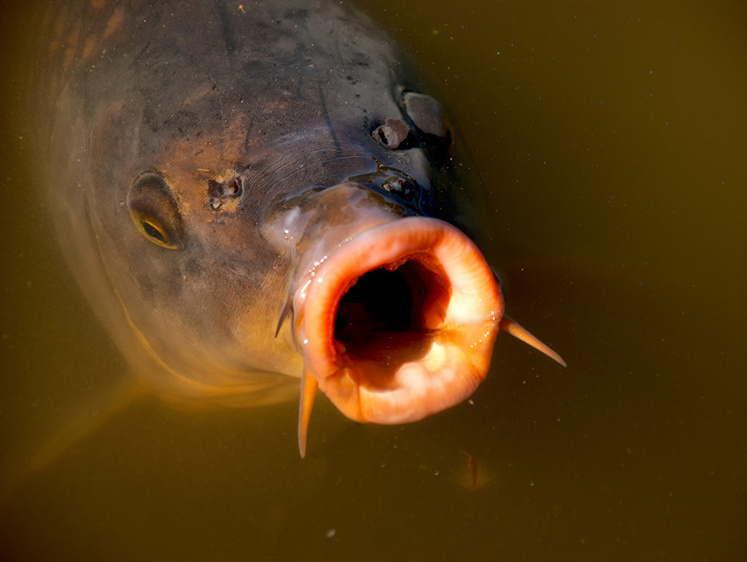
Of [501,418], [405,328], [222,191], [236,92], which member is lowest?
[501,418]

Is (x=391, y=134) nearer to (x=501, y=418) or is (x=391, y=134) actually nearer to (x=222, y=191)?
(x=222, y=191)

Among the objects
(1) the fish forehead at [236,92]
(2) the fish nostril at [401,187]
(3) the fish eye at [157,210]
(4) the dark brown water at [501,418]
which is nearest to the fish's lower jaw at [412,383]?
(2) the fish nostril at [401,187]

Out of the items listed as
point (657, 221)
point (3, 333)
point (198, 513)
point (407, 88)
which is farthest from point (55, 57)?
point (657, 221)

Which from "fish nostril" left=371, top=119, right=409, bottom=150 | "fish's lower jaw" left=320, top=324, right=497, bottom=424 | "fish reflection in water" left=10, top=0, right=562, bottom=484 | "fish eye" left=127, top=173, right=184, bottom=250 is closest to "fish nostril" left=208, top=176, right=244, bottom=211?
"fish reflection in water" left=10, top=0, right=562, bottom=484

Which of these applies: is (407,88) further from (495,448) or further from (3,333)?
(3,333)

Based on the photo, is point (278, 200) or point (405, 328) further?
point (405, 328)

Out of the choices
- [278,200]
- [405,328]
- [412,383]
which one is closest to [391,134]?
[278,200]

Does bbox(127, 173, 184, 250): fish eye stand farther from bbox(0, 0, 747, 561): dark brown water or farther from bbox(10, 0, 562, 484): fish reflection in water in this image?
bbox(0, 0, 747, 561): dark brown water

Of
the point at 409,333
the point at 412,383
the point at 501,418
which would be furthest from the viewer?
the point at 501,418
